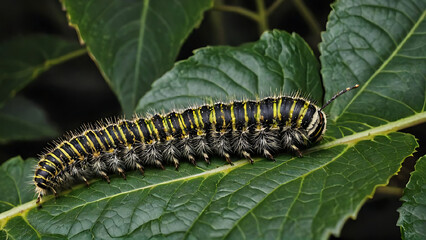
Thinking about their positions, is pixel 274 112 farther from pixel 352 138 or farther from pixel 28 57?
pixel 28 57

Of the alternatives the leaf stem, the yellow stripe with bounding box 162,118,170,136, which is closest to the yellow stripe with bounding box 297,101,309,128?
the yellow stripe with bounding box 162,118,170,136

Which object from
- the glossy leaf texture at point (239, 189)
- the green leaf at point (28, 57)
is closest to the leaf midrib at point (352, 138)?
the glossy leaf texture at point (239, 189)

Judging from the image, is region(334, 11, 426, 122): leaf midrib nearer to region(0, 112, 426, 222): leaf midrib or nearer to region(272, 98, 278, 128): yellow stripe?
region(0, 112, 426, 222): leaf midrib

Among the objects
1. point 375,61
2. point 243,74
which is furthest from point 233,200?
point 375,61

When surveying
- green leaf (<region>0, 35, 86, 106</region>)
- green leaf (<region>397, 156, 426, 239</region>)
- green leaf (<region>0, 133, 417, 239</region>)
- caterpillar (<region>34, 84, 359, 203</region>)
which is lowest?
green leaf (<region>397, 156, 426, 239</region>)

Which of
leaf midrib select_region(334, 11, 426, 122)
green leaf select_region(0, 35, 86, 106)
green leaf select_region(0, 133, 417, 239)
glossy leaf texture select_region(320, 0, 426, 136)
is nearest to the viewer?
green leaf select_region(0, 133, 417, 239)

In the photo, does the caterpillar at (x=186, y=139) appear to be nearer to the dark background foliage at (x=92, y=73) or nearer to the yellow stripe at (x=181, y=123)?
the yellow stripe at (x=181, y=123)
